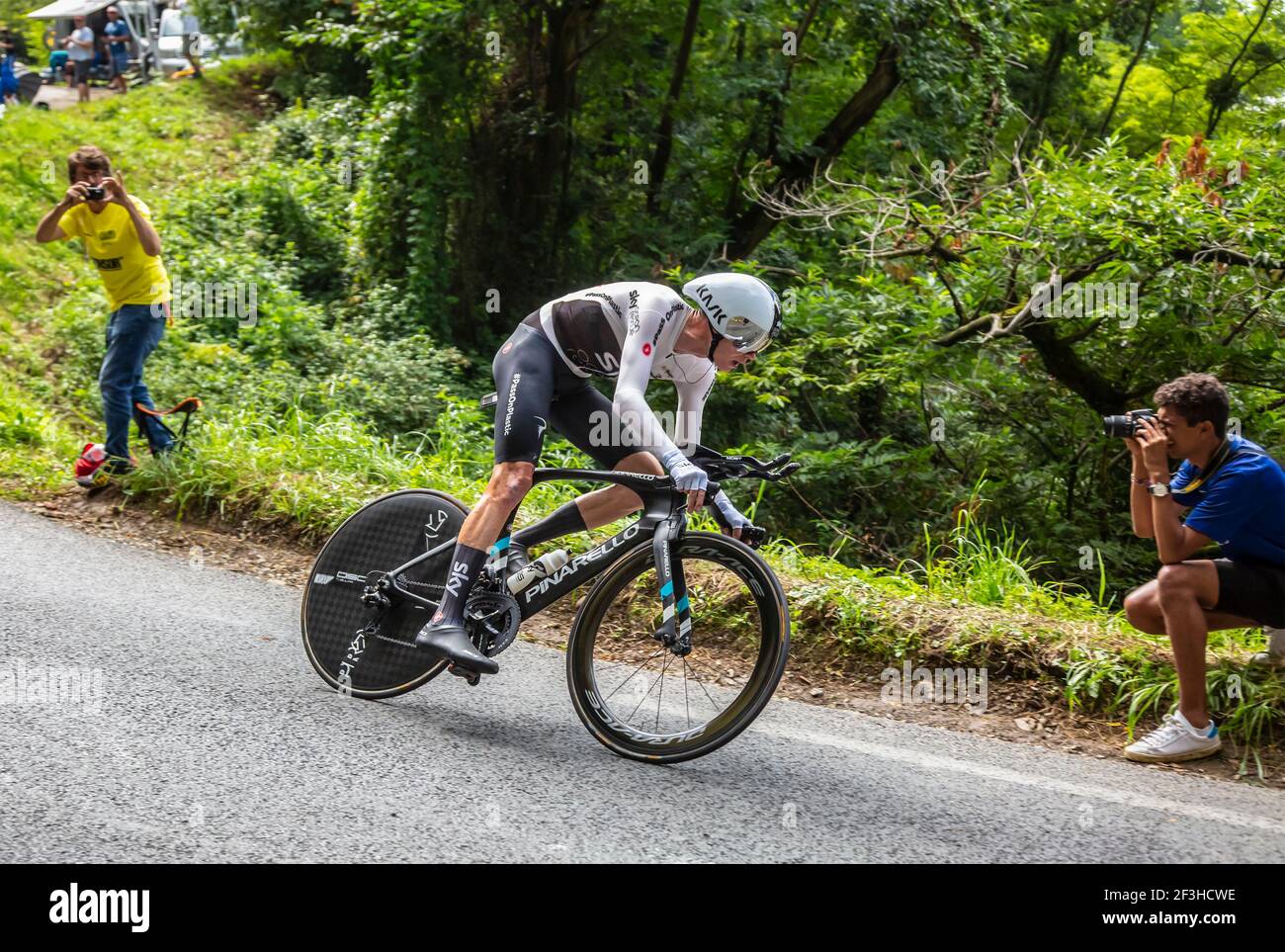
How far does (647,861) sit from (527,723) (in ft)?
4.23

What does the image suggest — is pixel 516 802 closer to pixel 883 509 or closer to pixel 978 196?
pixel 883 509

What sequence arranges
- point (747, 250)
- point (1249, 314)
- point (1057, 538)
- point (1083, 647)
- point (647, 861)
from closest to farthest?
point (647, 861)
point (1083, 647)
point (1249, 314)
point (1057, 538)
point (747, 250)

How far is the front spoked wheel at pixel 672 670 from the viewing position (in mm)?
4355

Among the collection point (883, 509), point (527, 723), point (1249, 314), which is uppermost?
point (1249, 314)

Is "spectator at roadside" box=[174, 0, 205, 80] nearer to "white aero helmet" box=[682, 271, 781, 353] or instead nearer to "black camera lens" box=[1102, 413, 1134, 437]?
"white aero helmet" box=[682, 271, 781, 353]

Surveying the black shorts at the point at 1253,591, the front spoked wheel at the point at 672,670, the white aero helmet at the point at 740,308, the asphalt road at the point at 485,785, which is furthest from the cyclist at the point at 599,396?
the black shorts at the point at 1253,591

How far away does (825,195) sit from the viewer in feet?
43.9

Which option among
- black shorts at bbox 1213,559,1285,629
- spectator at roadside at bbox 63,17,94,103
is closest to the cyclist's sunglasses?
black shorts at bbox 1213,559,1285,629

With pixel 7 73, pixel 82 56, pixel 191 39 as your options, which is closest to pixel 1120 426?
pixel 191 39

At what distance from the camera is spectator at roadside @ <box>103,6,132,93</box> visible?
2186cm

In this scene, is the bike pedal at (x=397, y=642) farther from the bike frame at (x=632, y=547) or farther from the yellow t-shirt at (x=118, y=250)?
the yellow t-shirt at (x=118, y=250)

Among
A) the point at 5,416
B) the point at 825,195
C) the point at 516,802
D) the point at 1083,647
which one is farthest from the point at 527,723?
the point at 825,195

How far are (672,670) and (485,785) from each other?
1.11 meters

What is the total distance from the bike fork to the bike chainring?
703 mm
